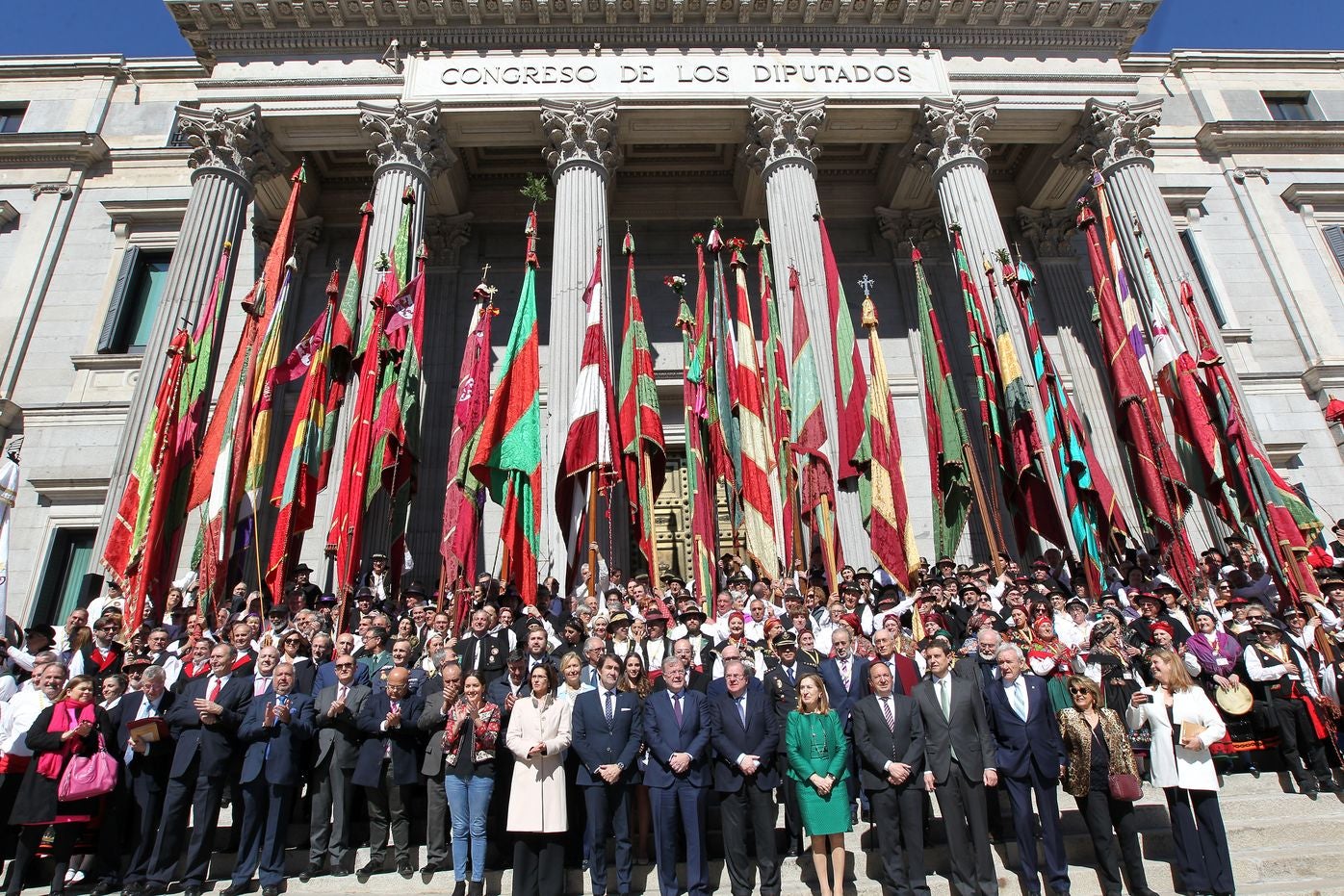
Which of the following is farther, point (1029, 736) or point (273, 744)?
point (273, 744)

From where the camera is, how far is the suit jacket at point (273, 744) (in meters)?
6.55

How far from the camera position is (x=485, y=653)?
327 inches

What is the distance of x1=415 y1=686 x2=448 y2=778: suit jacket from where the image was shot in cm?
656

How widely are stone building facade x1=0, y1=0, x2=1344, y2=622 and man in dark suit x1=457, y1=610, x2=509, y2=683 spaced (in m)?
4.74

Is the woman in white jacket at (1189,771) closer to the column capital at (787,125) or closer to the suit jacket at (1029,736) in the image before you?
the suit jacket at (1029,736)

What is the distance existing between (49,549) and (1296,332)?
28894 mm

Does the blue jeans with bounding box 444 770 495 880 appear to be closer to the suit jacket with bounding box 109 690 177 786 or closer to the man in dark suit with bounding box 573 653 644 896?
the man in dark suit with bounding box 573 653 644 896

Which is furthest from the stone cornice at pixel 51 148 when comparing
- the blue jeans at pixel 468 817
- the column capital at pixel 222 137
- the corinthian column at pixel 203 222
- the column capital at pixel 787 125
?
the blue jeans at pixel 468 817

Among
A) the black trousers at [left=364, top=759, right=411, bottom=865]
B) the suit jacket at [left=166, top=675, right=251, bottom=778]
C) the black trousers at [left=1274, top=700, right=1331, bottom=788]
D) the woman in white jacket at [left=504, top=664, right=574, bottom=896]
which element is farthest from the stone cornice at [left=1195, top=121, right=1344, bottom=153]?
the suit jacket at [left=166, top=675, right=251, bottom=778]

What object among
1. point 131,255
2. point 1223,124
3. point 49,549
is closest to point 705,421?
point 49,549

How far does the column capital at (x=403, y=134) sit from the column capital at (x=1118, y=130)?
1418 centimetres

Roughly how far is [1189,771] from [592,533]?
7710 mm

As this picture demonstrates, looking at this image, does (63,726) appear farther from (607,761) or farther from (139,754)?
(607,761)

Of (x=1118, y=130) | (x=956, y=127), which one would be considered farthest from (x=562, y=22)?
(x=1118, y=130)
